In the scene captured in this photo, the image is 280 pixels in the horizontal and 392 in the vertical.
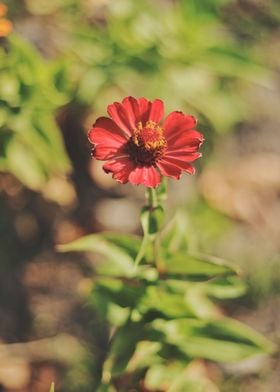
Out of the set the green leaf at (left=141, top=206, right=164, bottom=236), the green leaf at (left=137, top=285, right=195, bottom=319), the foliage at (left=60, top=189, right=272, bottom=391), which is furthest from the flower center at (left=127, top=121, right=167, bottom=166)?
the green leaf at (left=137, top=285, right=195, bottom=319)

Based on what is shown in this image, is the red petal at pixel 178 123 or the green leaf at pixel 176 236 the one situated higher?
the red petal at pixel 178 123

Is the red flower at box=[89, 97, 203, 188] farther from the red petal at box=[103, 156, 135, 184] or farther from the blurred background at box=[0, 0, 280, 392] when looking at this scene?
the blurred background at box=[0, 0, 280, 392]

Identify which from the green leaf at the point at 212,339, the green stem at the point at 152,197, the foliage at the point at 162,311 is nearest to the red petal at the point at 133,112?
the green stem at the point at 152,197

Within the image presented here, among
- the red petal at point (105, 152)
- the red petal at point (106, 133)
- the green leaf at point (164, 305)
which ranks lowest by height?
the green leaf at point (164, 305)

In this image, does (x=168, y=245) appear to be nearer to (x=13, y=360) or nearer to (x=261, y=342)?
(x=261, y=342)

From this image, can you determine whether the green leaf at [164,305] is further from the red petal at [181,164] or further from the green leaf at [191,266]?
the red petal at [181,164]

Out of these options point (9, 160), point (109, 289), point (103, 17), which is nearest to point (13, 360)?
point (109, 289)
